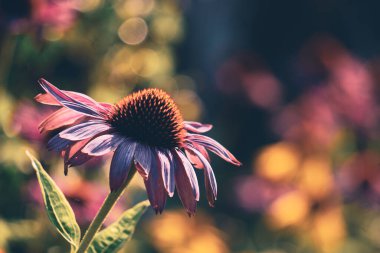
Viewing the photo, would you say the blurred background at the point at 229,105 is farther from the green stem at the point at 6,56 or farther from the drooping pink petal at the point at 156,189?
the drooping pink petal at the point at 156,189

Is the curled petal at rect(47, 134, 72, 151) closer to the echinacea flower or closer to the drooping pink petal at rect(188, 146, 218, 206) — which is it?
the echinacea flower

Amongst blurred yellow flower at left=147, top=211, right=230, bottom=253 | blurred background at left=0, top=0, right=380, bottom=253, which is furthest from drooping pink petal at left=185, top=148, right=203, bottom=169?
blurred yellow flower at left=147, top=211, right=230, bottom=253

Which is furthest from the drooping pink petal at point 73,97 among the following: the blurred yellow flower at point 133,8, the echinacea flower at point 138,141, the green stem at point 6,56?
the blurred yellow flower at point 133,8

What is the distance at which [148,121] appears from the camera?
84cm

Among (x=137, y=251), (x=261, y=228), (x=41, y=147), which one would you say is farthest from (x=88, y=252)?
(x=261, y=228)

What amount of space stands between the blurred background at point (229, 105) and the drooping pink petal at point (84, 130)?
0.61 m

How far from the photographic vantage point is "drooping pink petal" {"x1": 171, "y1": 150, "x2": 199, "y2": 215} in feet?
2.36

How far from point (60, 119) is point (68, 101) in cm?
4

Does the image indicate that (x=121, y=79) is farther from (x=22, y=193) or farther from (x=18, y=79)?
(x=22, y=193)

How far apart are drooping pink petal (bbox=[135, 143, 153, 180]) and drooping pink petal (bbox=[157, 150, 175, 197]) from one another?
0.05 feet

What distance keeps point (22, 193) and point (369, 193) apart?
1207 mm

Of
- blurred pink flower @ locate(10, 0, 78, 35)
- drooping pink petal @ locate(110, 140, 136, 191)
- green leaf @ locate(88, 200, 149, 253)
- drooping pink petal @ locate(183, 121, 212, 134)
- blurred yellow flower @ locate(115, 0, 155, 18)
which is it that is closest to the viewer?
drooping pink petal @ locate(110, 140, 136, 191)

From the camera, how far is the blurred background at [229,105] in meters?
1.49

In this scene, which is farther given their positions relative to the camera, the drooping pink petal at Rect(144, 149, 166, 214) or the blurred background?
the blurred background
